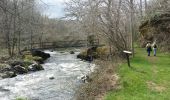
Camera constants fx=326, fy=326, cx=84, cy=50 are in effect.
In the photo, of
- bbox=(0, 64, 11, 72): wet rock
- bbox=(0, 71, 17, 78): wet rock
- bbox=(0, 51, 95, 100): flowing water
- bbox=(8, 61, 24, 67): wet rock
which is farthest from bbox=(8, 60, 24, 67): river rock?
bbox=(0, 51, 95, 100): flowing water

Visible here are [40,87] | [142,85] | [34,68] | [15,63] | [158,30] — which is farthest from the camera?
[158,30]

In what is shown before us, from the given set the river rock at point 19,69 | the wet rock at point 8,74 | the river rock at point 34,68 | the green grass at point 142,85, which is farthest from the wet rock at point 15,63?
the green grass at point 142,85

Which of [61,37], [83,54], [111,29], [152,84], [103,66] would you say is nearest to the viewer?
[152,84]

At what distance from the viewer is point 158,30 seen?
38844 mm

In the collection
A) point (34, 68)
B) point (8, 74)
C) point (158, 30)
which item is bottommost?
point (8, 74)

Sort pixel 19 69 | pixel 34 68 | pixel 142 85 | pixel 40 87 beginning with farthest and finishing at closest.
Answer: pixel 34 68
pixel 19 69
pixel 40 87
pixel 142 85

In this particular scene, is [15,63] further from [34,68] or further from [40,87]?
[40,87]

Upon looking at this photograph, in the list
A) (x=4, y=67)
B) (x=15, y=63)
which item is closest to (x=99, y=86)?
(x=4, y=67)

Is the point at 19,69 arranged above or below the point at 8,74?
above

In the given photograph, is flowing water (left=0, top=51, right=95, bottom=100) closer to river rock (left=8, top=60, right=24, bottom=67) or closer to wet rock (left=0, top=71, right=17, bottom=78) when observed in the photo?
wet rock (left=0, top=71, right=17, bottom=78)

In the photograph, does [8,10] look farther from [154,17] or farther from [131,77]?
[154,17]

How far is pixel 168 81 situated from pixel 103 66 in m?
6.18

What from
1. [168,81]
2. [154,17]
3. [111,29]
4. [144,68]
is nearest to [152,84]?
[168,81]

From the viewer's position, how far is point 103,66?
926 inches
